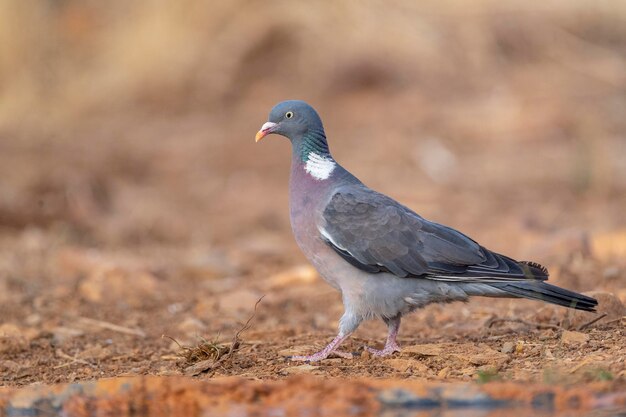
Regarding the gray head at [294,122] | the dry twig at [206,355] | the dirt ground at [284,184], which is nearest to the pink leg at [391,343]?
the dirt ground at [284,184]

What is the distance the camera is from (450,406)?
440 cm

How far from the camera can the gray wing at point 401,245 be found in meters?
5.54

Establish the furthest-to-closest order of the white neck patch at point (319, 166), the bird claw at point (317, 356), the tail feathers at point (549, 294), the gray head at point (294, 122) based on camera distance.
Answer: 1. the gray head at point (294, 122)
2. the white neck patch at point (319, 166)
3. the bird claw at point (317, 356)
4. the tail feathers at point (549, 294)

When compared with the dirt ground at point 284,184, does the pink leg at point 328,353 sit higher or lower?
lower

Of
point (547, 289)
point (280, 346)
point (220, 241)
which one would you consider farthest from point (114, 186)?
point (547, 289)

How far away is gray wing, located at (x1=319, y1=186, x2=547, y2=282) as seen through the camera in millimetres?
5535

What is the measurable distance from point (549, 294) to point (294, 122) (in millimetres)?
1747

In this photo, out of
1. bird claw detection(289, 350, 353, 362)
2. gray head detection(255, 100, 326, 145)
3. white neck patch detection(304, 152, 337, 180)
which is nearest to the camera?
bird claw detection(289, 350, 353, 362)

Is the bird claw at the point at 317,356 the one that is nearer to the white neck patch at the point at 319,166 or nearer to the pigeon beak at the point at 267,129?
the white neck patch at the point at 319,166

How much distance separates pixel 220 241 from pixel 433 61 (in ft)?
25.2

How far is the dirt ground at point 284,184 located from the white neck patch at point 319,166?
96 cm

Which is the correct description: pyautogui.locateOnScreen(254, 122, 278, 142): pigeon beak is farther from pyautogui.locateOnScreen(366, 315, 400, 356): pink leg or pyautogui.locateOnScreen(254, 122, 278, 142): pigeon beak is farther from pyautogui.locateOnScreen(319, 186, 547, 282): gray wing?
pyautogui.locateOnScreen(366, 315, 400, 356): pink leg

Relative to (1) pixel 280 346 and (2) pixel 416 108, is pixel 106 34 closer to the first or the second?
(2) pixel 416 108

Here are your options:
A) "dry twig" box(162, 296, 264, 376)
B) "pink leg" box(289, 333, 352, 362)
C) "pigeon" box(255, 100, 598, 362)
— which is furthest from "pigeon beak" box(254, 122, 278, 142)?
"pink leg" box(289, 333, 352, 362)
